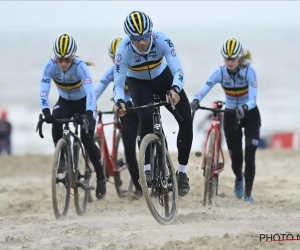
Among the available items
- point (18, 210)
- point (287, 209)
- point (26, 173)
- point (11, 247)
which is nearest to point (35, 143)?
point (26, 173)

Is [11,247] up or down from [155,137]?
down

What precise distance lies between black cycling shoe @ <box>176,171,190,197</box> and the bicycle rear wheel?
5.54 feet

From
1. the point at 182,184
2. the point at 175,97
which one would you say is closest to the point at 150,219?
the point at 182,184

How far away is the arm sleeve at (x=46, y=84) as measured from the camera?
9.63 m

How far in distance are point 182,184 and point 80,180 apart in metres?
2.38

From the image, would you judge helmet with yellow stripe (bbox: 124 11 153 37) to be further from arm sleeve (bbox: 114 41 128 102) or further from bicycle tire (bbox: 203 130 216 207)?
bicycle tire (bbox: 203 130 216 207)

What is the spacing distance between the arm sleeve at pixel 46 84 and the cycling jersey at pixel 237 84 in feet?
6.62

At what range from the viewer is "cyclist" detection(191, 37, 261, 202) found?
10383mm

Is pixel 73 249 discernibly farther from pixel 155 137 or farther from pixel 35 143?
pixel 35 143

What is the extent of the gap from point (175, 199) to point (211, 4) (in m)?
66.2

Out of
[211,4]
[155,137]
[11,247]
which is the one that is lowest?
[11,247]

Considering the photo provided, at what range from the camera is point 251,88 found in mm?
10414

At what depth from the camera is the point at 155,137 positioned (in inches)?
309

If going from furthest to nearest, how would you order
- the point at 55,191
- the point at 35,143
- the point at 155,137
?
the point at 35,143, the point at 55,191, the point at 155,137
